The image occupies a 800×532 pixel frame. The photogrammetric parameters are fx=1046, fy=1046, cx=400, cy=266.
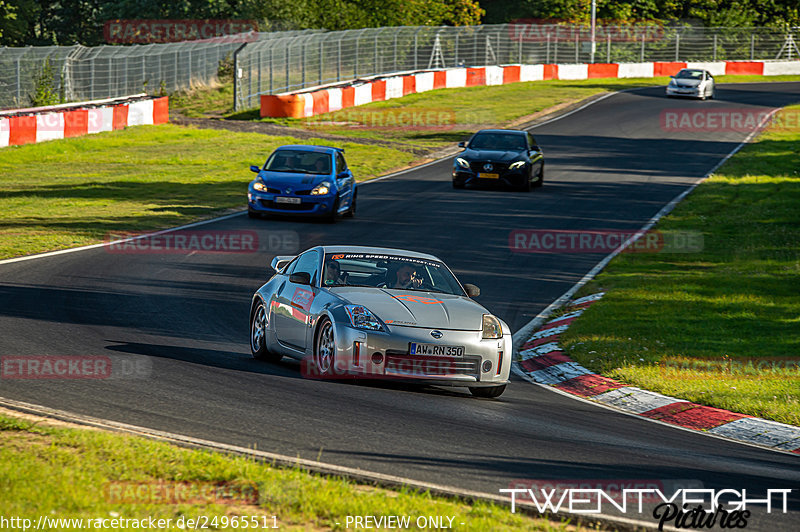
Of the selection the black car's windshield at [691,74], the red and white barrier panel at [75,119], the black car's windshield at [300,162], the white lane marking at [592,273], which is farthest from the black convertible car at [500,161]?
the black car's windshield at [691,74]

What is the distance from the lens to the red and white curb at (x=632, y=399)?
→ 9305 mm

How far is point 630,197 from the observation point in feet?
91.9

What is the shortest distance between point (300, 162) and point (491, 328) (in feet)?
47.7

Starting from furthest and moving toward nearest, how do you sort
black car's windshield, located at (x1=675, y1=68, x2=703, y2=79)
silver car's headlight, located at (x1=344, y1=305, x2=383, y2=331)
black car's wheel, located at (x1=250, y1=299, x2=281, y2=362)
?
black car's windshield, located at (x1=675, y1=68, x2=703, y2=79) < black car's wheel, located at (x1=250, y1=299, x2=281, y2=362) < silver car's headlight, located at (x1=344, y1=305, x2=383, y2=331)

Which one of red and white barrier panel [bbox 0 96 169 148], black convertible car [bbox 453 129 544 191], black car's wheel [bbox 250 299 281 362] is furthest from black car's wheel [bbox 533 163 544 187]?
black car's wheel [bbox 250 299 281 362]

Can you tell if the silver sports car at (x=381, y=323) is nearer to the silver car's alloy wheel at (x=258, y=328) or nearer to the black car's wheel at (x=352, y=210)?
the silver car's alloy wheel at (x=258, y=328)

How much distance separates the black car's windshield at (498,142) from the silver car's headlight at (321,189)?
7.04 metres

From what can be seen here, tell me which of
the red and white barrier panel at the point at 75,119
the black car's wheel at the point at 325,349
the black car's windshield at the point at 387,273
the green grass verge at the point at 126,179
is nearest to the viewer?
the black car's wheel at the point at 325,349

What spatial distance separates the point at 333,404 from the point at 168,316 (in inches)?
205

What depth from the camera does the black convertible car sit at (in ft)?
91.7

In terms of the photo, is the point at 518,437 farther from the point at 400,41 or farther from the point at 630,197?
the point at 400,41

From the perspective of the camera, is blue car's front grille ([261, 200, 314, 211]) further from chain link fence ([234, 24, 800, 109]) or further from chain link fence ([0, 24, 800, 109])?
chain link fence ([234, 24, 800, 109])

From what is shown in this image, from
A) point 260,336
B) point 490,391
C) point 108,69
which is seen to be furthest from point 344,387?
point 108,69

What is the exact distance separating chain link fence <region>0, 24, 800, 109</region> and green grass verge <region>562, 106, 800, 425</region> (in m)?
29.1
